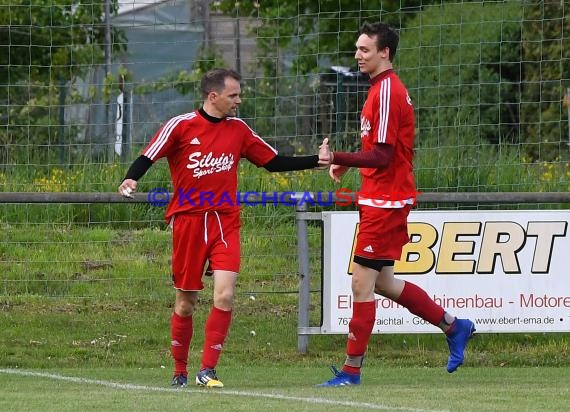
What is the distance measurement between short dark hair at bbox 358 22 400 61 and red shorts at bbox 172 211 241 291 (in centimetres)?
142

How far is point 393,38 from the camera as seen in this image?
8367 millimetres

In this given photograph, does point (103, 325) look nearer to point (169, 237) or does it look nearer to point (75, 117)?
point (169, 237)

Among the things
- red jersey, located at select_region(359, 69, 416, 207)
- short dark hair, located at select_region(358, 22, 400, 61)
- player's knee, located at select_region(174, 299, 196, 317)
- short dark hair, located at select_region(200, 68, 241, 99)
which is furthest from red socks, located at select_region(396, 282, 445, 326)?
short dark hair, located at select_region(200, 68, 241, 99)

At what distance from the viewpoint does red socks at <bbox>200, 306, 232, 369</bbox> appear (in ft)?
26.9

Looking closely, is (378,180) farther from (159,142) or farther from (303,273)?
(303,273)

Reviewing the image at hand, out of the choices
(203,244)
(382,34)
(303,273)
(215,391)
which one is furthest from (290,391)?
(303,273)

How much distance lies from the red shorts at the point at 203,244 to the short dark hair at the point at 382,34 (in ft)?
4.65

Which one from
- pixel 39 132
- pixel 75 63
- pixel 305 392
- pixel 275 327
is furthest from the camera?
pixel 75 63

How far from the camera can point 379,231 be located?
27.1 feet

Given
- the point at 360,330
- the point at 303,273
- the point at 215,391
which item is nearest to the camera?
the point at 215,391

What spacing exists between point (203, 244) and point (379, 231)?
1.09 m

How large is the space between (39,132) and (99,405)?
597 cm

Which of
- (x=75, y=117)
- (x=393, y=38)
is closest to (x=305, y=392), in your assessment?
(x=393, y=38)

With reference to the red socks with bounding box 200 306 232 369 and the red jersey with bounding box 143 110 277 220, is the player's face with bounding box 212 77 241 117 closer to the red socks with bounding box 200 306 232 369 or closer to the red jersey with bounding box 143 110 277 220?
the red jersey with bounding box 143 110 277 220
